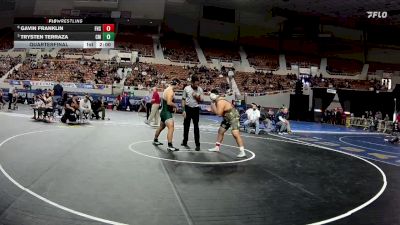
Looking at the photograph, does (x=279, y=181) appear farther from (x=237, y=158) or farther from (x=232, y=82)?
(x=232, y=82)

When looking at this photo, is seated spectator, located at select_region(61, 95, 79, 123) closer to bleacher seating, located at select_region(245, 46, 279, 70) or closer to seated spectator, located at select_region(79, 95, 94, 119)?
seated spectator, located at select_region(79, 95, 94, 119)

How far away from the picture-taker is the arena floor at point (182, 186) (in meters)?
3.83

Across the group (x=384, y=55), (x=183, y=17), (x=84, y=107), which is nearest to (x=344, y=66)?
(x=384, y=55)

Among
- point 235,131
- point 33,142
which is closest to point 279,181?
point 235,131

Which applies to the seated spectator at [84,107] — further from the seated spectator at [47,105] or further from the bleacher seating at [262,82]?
the bleacher seating at [262,82]

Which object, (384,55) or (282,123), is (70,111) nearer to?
(282,123)

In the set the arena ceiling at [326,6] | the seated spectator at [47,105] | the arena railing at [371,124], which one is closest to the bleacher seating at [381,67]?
the arena ceiling at [326,6]

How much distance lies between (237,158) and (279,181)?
6.22 feet

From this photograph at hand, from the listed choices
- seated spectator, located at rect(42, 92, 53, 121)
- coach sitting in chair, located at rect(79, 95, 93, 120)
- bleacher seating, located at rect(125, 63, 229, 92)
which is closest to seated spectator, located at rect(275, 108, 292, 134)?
coach sitting in chair, located at rect(79, 95, 93, 120)

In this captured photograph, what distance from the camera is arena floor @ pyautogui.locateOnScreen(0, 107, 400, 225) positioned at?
12.6ft

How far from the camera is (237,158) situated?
7.51m
